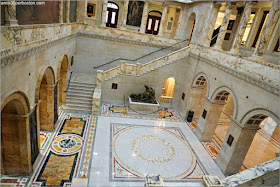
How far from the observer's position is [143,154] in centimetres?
987

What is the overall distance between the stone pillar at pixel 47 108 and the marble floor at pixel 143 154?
2.71 metres

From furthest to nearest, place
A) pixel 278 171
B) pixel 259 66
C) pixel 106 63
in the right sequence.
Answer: pixel 106 63 < pixel 259 66 < pixel 278 171

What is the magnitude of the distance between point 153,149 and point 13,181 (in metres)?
6.50

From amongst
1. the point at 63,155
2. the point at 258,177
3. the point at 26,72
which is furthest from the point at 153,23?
the point at 258,177

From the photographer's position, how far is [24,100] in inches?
255

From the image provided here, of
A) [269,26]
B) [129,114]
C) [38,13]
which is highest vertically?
[269,26]

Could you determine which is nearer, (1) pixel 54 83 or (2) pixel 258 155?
(1) pixel 54 83

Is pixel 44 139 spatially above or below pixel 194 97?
below

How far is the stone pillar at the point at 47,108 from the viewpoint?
969 centimetres

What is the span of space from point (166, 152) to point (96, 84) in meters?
7.55

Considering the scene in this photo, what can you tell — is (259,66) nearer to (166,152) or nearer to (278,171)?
(278,171)

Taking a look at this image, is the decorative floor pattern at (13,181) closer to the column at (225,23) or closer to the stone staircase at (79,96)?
the stone staircase at (79,96)

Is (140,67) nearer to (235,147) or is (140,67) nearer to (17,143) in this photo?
(235,147)

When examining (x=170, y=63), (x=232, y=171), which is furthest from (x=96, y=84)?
(x=232, y=171)
